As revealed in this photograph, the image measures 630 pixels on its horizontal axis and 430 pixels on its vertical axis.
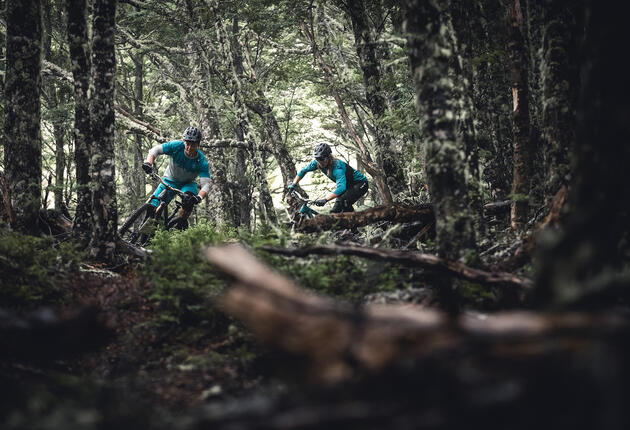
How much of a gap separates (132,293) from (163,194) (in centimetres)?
493

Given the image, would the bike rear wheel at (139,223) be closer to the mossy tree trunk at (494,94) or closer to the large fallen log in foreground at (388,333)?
the mossy tree trunk at (494,94)

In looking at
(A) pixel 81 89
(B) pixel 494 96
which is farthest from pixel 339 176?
(A) pixel 81 89

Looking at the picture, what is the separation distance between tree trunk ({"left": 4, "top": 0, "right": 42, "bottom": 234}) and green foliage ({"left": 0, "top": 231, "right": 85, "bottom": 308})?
190 centimetres

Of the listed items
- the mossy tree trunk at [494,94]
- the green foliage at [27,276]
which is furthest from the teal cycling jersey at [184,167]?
the mossy tree trunk at [494,94]

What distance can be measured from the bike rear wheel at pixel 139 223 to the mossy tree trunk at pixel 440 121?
6.88 m

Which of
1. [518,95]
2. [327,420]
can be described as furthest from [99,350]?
[518,95]

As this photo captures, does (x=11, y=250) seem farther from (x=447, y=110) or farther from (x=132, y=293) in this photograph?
(x=447, y=110)

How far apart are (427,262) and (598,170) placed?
6.36ft

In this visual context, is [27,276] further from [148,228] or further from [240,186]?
[240,186]

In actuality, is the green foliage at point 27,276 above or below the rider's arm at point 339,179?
below

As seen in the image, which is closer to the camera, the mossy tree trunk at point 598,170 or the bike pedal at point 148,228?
the mossy tree trunk at point 598,170

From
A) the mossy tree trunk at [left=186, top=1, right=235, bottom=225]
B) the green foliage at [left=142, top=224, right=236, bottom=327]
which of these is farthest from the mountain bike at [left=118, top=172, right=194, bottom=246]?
the mossy tree trunk at [left=186, top=1, right=235, bottom=225]

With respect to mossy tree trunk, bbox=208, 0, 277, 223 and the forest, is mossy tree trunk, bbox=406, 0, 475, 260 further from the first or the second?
mossy tree trunk, bbox=208, 0, 277, 223

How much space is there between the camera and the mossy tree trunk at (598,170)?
6.23 feet
